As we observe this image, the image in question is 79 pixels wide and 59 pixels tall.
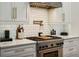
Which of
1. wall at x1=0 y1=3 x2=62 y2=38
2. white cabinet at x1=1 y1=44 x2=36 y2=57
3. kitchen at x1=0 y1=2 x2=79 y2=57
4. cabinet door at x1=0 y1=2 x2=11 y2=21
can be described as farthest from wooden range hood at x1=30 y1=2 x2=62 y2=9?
white cabinet at x1=1 y1=44 x2=36 y2=57

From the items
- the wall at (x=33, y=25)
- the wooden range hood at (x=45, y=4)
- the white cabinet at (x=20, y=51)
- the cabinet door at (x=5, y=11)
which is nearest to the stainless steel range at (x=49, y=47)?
the white cabinet at (x=20, y=51)

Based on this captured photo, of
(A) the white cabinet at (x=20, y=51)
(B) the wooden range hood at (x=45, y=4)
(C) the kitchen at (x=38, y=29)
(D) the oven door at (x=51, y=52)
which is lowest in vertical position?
(D) the oven door at (x=51, y=52)

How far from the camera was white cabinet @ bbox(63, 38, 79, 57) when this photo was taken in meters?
2.67

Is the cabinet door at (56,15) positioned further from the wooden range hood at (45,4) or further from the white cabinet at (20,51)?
the white cabinet at (20,51)

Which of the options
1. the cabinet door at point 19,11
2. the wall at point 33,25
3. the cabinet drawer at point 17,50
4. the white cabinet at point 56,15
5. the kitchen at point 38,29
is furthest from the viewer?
the white cabinet at point 56,15

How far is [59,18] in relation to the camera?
307cm

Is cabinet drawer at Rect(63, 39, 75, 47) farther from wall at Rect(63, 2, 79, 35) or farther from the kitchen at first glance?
wall at Rect(63, 2, 79, 35)

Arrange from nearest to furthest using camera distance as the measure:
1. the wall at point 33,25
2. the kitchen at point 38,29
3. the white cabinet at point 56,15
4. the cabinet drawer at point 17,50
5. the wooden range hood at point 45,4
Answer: the cabinet drawer at point 17,50, the kitchen at point 38,29, the wall at point 33,25, the wooden range hood at point 45,4, the white cabinet at point 56,15

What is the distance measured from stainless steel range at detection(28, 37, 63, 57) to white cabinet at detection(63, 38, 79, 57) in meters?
0.15

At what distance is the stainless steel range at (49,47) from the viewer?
2216 mm

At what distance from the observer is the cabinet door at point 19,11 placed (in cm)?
219

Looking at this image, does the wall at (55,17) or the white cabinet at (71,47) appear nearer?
the white cabinet at (71,47)

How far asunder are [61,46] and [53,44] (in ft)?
0.81

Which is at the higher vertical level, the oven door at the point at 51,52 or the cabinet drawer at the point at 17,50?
the cabinet drawer at the point at 17,50
